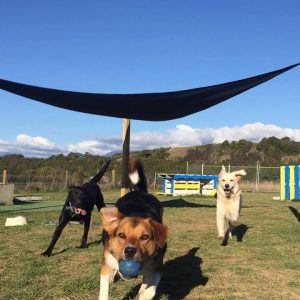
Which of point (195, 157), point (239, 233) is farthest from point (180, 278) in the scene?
point (195, 157)

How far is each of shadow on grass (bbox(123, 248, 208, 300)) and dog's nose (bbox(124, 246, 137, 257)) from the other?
4.15ft

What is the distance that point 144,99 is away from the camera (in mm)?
5832

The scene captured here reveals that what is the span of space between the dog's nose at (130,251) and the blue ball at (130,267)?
0.06m

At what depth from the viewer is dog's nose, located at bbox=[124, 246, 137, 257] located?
2920 mm

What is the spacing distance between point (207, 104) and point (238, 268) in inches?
104

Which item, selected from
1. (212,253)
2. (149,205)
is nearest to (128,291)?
(149,205)

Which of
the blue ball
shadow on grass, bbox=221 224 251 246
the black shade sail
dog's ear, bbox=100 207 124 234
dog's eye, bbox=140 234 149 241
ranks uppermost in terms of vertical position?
the black shade sail

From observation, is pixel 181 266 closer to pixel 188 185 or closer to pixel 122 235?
pixel 122 235

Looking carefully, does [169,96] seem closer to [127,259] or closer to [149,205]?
[149,205]

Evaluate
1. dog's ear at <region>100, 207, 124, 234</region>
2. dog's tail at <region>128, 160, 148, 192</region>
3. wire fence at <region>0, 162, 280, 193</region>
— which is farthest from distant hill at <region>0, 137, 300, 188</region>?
dog's ear at <region>100, 207, 124, 234</region>

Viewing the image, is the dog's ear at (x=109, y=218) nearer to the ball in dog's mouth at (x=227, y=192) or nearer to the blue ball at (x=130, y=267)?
the blue ball at (x=130, y=267)

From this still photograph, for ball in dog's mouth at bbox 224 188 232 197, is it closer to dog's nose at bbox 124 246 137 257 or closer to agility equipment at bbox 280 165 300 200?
dog's nose at bbox 124 246 137 257

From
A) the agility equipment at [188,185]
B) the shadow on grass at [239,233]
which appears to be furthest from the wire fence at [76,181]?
the shadow on grass at [239,233]

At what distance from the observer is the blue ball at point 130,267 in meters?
2.96
